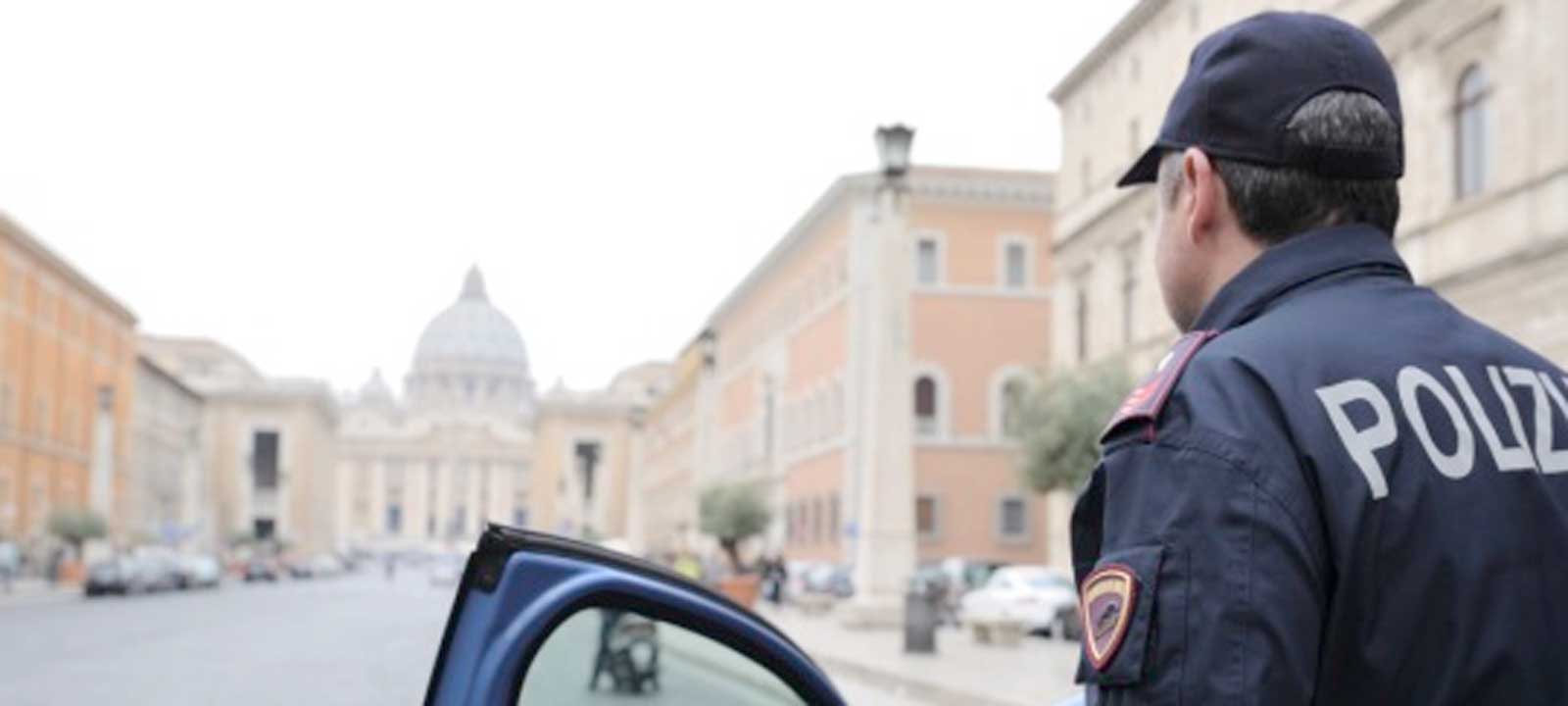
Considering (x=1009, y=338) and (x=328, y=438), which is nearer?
(x=1009, y=338)

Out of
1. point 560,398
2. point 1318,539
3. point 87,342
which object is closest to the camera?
point 1318,539

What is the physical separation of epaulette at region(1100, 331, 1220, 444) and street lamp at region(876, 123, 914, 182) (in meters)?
24.3

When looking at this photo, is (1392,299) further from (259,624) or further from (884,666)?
(884,666)

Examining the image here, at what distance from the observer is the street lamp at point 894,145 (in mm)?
26203

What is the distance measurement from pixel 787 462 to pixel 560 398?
76.9 m

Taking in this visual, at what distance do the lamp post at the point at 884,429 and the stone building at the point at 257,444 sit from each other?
103 m

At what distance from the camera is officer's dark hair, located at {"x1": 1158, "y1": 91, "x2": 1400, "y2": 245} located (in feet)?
6.59

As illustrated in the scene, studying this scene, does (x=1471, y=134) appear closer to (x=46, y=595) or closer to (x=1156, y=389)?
(x=1156, y=389)

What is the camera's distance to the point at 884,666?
867 inches

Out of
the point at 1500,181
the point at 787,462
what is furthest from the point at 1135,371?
the point at 787,462

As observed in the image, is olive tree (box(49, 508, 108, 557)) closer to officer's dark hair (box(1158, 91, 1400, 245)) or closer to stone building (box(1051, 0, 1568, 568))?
stone building (box(1051, 0, 1568, 568))

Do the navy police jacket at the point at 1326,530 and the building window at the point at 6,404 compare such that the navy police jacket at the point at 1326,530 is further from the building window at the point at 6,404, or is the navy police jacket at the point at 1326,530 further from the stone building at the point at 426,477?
the stone building at the point at 426,477

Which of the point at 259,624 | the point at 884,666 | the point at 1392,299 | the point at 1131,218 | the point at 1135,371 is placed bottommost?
the point at 884,666

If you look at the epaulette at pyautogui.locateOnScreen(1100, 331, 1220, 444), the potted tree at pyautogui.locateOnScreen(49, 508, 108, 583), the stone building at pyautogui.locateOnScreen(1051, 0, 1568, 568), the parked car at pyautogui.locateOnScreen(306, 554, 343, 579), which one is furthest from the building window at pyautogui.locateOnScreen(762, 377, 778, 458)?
the epaulette at pyautogui.locateOnScreen(1100, 331, 1220, 444)
